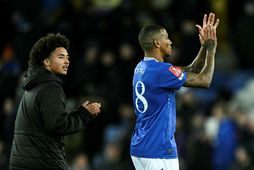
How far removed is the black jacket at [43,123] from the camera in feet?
25.8

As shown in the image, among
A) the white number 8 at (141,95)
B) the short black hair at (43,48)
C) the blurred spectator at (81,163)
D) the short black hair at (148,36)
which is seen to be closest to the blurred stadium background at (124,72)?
the blurred spectator at (81,163)

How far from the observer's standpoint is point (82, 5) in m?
17.6

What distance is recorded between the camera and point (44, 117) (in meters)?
7.86

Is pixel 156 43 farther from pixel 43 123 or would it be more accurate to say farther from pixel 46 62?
pixel 43 123

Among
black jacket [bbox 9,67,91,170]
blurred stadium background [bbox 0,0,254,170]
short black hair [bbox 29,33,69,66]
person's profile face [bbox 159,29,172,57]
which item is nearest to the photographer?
black jacket [bbox 9,67,91,170]

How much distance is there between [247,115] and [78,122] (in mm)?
6513

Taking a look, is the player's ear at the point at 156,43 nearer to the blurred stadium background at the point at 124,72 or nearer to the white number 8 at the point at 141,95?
the white number 8 at the point at 141,95

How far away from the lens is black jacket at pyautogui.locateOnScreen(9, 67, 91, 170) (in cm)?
786

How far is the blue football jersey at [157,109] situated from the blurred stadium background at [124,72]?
4450 mm

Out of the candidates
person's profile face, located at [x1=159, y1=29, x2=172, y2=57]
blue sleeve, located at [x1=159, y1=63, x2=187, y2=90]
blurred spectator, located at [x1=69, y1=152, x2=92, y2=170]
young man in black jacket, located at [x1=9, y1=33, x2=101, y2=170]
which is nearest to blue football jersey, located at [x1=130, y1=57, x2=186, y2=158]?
blue sleeve, located at [x1=159, y1=63, x2=187, y2=90]

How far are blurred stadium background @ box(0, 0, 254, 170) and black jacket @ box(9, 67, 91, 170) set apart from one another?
4.30m

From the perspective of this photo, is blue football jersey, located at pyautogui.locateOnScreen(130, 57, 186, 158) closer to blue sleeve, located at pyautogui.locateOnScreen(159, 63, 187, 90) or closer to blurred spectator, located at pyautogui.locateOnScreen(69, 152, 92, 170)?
blue sleeve, located at pyautogui.locateOnScreen(159, 63, 187, 90)

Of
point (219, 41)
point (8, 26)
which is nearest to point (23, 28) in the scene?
point (8, 26)

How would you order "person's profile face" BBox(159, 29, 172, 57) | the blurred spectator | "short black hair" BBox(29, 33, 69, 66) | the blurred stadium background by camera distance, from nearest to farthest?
"short black hair" BBox(29, 33, 69, 66) < "person's profile face" BBox(159, 29, 172, 57) < the blurred spectator < the blurred stadium background
